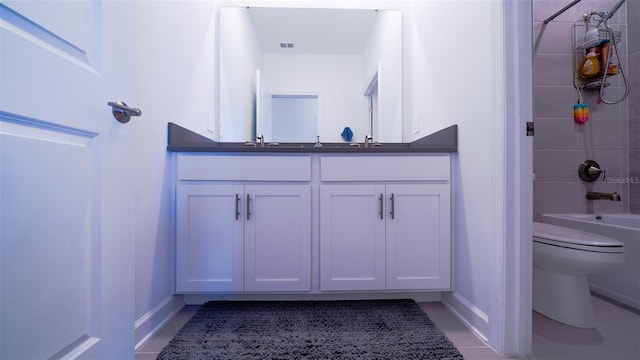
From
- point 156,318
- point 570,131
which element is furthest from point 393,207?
point 570,131

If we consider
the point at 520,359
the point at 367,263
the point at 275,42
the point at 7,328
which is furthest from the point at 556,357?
the point at 275,42

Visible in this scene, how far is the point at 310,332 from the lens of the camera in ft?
3.93

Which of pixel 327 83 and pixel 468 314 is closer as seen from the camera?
pixel 468 314

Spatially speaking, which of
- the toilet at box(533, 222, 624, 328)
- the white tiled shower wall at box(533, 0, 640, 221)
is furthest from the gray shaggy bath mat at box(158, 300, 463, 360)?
the white tiled shower wall at box(533, 0, 640, 221)

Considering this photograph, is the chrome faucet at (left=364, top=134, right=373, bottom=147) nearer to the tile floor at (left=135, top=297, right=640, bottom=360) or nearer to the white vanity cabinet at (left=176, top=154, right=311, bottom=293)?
the white vanity cabinet at (left=176, top=154, right=311, bottom=293)

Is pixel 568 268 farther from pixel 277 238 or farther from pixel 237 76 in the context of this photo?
pixel 237 76

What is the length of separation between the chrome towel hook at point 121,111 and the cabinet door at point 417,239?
117 centimetres

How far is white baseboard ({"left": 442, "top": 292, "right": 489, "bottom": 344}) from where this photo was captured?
45.5 inches

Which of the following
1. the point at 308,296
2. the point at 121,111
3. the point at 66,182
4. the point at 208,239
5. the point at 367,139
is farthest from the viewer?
the point at 367,139

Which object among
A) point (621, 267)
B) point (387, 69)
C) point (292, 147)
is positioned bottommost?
point (621, 267)

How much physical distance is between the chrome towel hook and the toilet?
1820mm

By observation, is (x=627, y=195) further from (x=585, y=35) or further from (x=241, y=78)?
(x=241, y=78)

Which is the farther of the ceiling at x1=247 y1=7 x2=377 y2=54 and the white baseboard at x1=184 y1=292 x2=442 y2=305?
the ceiling at x1=247 y1=7 x2=377 y2=54

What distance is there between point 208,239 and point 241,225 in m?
0.18
